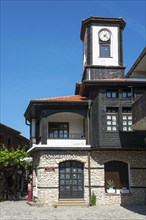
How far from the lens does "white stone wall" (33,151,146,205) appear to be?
74.4 ft

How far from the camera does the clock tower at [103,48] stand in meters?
26.6

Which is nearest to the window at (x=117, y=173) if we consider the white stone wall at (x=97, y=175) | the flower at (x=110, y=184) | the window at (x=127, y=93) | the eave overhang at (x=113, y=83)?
the flower at (x=110, y=184)

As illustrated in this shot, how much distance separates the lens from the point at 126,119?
2312cm

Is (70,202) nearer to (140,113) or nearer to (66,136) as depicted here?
(66,136)

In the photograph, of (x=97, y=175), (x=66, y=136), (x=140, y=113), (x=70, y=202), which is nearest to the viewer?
(x=140, y=113)

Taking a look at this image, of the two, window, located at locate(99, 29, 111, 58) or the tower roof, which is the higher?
the tower roof

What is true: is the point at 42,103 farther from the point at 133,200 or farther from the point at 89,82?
the point at 133,200

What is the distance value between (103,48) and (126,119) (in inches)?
262

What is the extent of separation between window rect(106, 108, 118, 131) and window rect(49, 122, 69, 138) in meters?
4.07

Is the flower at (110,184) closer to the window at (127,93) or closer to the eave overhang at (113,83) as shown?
the window at (127,93)

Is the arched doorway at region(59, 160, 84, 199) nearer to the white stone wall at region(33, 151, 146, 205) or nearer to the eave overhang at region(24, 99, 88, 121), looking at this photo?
the white stone wall at region(33, 151, 146, 205)

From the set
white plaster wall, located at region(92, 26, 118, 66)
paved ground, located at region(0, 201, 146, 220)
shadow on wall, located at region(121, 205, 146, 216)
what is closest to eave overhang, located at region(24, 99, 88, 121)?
white plaster wall, located at region(92, 26, 118, 66)

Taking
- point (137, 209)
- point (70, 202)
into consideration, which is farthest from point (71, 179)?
point (137, 209)

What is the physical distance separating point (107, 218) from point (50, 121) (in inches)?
414
